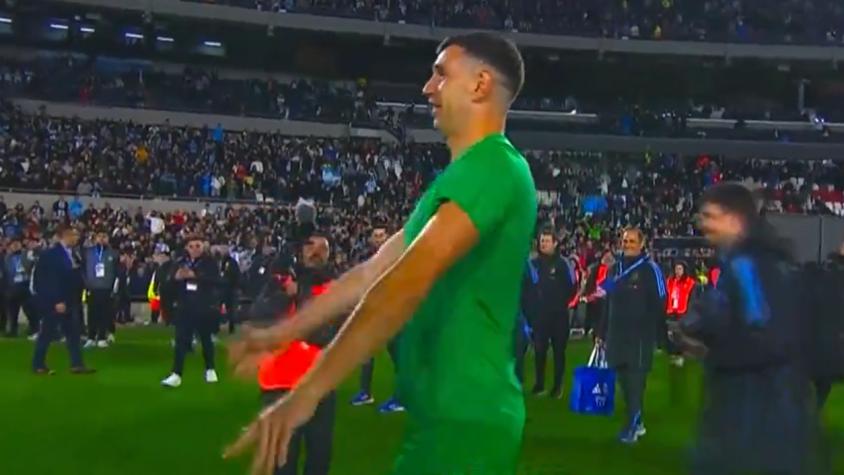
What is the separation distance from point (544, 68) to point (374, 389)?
1416 inches

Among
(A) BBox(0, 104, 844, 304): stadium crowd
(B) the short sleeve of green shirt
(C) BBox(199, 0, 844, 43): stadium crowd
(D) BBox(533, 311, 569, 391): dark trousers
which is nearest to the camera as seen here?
(B) the short sleeve of green shirt

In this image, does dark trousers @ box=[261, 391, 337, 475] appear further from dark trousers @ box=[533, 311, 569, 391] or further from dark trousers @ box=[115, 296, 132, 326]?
dark trousers @ box=[115, 296, 132, 326]

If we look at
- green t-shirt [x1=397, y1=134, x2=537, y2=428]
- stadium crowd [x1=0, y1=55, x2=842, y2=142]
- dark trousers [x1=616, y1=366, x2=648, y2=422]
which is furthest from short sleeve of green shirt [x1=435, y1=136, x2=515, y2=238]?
stadium crowd [x1=0, y1=55, x2=842, y2=142]

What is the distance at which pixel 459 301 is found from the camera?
2.71 m

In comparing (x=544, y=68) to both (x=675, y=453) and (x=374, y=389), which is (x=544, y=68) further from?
(x=675, y=453)

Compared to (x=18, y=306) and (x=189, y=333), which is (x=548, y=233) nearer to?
(x=189, y=333)

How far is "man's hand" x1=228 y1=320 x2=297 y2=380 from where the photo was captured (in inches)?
123

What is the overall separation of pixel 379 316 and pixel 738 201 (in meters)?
3.56

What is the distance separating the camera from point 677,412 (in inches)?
540

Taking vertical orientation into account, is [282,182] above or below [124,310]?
above

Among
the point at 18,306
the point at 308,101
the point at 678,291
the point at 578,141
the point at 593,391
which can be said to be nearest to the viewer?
the point at 593,391

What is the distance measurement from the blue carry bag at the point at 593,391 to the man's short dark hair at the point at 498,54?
387 inches

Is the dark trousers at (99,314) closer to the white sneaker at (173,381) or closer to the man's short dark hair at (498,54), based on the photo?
the white sneaker at (173,381)

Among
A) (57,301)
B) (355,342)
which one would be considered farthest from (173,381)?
(355,342)
